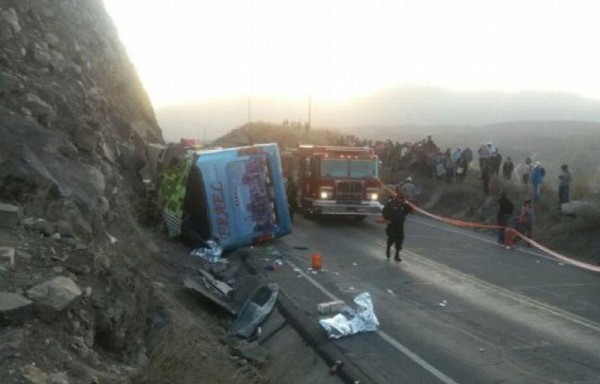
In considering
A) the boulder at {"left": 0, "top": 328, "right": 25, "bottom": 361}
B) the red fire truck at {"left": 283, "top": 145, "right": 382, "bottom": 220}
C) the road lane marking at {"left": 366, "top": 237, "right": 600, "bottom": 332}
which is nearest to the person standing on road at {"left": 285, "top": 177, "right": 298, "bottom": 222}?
the red fire truck at {"left": 283, "top": 145, "right": 382, "bottom": 220}

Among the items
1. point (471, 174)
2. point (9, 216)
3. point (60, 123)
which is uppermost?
point (60, 123)

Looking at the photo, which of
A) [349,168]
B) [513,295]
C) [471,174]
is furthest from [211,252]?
[471,174]

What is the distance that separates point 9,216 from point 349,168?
1692 centimetres

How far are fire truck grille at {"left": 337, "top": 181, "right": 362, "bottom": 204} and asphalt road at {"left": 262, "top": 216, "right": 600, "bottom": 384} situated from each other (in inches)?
118

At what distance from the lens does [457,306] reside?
1188cm

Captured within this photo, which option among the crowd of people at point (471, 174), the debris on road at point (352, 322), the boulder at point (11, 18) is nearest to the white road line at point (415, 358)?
the debris on road at point (352, 322)

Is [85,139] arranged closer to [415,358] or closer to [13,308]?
[13,308]

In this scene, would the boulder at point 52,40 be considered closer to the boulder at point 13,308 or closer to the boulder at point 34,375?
the boulder at point 13,308

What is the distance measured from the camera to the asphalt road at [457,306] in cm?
869

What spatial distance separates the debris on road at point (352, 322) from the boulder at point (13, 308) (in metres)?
5.00

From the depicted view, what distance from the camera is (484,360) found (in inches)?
350

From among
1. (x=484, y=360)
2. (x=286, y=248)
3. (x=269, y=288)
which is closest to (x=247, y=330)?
(x=269, y=288)

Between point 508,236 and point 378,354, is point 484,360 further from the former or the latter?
point 508,236

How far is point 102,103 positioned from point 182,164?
2.45 meters
